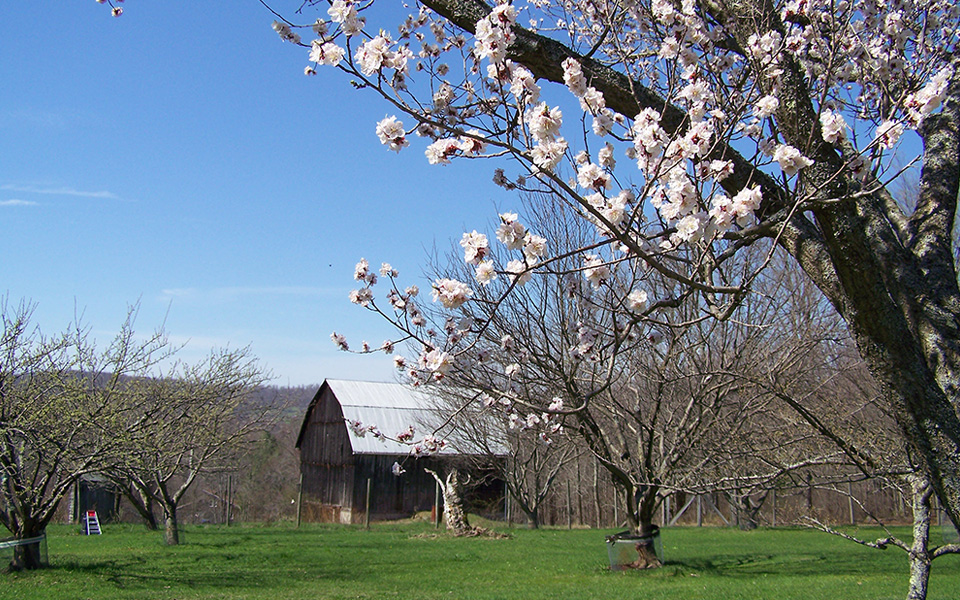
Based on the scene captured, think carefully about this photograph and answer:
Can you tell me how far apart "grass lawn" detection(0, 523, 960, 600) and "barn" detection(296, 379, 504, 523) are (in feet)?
23.8

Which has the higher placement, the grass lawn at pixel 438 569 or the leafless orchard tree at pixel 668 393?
the leafless orchard tree at pixel 668 393

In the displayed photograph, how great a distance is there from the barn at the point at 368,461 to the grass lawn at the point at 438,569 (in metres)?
7.27

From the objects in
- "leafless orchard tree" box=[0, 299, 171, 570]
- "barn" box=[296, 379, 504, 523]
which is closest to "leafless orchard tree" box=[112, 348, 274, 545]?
"leafless orchard tree" box=[0, 299, 171, 570]

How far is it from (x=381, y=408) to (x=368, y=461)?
3.17m

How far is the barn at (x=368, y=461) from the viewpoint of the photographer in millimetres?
25391

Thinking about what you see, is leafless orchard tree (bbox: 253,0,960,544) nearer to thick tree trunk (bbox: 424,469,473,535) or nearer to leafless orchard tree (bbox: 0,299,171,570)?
leafless orchard tree (bbox: 0,299,171,570)

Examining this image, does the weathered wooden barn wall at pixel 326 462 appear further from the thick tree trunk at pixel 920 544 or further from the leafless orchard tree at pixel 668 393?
the thick tree trunk at pixel 920 544

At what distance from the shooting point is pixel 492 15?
8.99 ft

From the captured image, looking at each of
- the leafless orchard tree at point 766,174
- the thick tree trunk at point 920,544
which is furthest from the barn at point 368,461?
the leafless orchard tree at point 766,174

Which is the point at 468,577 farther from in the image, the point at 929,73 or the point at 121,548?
the point at 929,73

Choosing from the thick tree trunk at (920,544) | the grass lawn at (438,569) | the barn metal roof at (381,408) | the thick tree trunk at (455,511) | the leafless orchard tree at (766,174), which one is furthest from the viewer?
the barn metal roof at (381,408)

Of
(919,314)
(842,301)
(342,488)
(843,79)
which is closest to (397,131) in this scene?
(842,301)

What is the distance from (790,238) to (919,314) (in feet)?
1.82

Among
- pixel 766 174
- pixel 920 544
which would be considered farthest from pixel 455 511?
pixel 766 174
